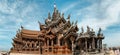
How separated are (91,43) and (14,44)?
1738 cm

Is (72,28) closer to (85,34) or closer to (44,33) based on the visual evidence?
(85,34)

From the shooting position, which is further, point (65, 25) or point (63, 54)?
point (65, 25)

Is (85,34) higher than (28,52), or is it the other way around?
(85,34)

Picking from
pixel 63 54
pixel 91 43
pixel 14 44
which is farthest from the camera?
pixel 14 44

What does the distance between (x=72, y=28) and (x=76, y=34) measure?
1.61 metres

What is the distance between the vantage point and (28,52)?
133 ft

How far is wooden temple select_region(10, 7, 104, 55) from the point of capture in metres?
37.6

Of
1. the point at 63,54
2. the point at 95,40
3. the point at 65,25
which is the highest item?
the point at 65,25

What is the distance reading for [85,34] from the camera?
39.3 metres

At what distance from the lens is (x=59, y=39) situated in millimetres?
37344

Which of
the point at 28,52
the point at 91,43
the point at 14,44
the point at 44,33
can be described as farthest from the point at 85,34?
the point at 14,44

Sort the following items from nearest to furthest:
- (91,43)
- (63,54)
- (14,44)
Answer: (63,54), (91,43), (14,44)

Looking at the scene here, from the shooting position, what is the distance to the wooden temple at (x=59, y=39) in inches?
1479

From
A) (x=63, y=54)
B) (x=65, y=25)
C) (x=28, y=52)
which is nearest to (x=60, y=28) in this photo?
(x=65, y=25)
